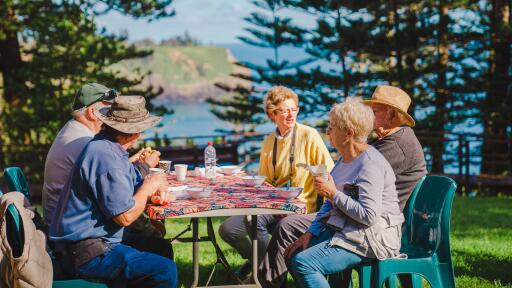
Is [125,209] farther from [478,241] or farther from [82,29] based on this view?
[82,29]

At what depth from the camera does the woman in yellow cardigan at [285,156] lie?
445 cm

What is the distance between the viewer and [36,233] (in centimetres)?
297

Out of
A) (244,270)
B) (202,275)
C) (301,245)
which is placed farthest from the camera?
(202,275)

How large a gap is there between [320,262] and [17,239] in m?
1.26

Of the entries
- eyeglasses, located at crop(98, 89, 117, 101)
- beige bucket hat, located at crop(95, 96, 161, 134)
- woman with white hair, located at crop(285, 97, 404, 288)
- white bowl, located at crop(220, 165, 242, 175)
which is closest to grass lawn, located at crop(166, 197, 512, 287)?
white bowl, located at crop(220, 165, 242, 175)

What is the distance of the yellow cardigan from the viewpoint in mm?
4438

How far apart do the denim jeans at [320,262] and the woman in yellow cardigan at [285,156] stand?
3.54ft

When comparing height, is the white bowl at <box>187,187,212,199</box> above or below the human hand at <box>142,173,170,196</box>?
below

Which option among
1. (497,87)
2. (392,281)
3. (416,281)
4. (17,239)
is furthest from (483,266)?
(497,87)

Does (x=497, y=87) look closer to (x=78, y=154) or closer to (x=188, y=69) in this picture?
(x=78, y=154)

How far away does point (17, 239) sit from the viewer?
3.01 meters

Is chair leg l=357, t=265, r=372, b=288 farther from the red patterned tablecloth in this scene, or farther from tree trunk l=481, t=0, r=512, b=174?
tree trunk l=481, t=0, r=512, b=174

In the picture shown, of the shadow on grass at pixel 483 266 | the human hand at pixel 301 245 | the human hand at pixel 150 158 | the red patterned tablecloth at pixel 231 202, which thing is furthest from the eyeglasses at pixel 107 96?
the shadow on grass at pixel 483 266

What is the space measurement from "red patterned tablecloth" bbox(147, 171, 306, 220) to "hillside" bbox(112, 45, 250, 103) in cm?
12483
